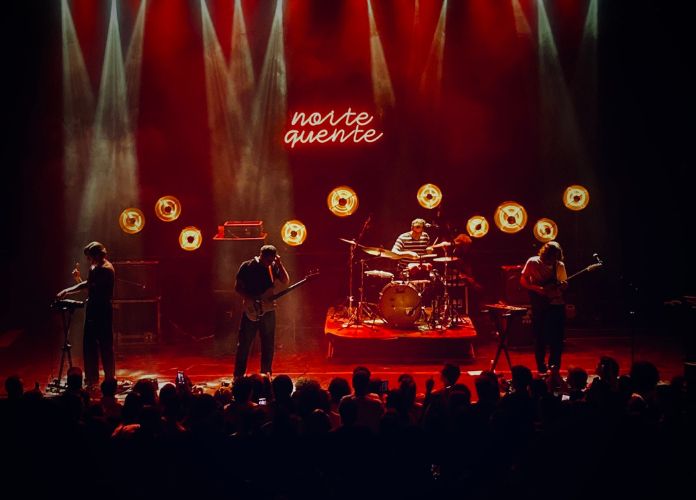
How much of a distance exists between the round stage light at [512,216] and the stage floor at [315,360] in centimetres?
267

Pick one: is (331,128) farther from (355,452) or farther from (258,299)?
(355,452)

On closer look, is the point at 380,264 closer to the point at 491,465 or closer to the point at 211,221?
the point at 211,221

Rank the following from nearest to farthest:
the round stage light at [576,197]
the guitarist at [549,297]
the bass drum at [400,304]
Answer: the guitarist at [549,297] < the bass drum at [400,304] < the round stage light at [576,197]

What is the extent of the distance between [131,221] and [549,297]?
9.20 m

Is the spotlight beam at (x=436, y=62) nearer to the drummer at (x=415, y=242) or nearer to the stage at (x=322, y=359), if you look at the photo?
the drummer at (x=415, y=242)

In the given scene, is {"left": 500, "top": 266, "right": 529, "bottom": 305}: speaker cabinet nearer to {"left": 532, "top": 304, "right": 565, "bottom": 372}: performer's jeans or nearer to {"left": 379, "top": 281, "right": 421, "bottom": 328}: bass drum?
{"left": 379, "top": 281, "right": 421, "bottom": 328}: bass drum

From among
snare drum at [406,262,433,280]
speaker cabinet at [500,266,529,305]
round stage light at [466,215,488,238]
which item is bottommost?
speaker cabinet at [500,266,529,305]

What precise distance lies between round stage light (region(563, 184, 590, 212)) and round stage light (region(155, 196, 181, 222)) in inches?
351

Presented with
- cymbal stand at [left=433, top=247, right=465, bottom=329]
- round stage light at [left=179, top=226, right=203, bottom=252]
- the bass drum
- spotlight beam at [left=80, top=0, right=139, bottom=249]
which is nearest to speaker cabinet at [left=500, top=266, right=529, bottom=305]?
cymbal stand at [left=433, top=247, right=465, bottom=329]

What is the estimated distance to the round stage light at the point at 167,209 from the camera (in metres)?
15.0

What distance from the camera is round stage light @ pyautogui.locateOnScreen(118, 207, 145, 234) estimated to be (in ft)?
47.6

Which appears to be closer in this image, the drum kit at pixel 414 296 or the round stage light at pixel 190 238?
the drum kit at pixel 414 296

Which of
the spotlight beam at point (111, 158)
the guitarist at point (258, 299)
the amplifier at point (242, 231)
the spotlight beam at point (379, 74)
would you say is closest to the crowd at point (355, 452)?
the guitarist at point (258, 299)

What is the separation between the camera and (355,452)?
425 centimetres
